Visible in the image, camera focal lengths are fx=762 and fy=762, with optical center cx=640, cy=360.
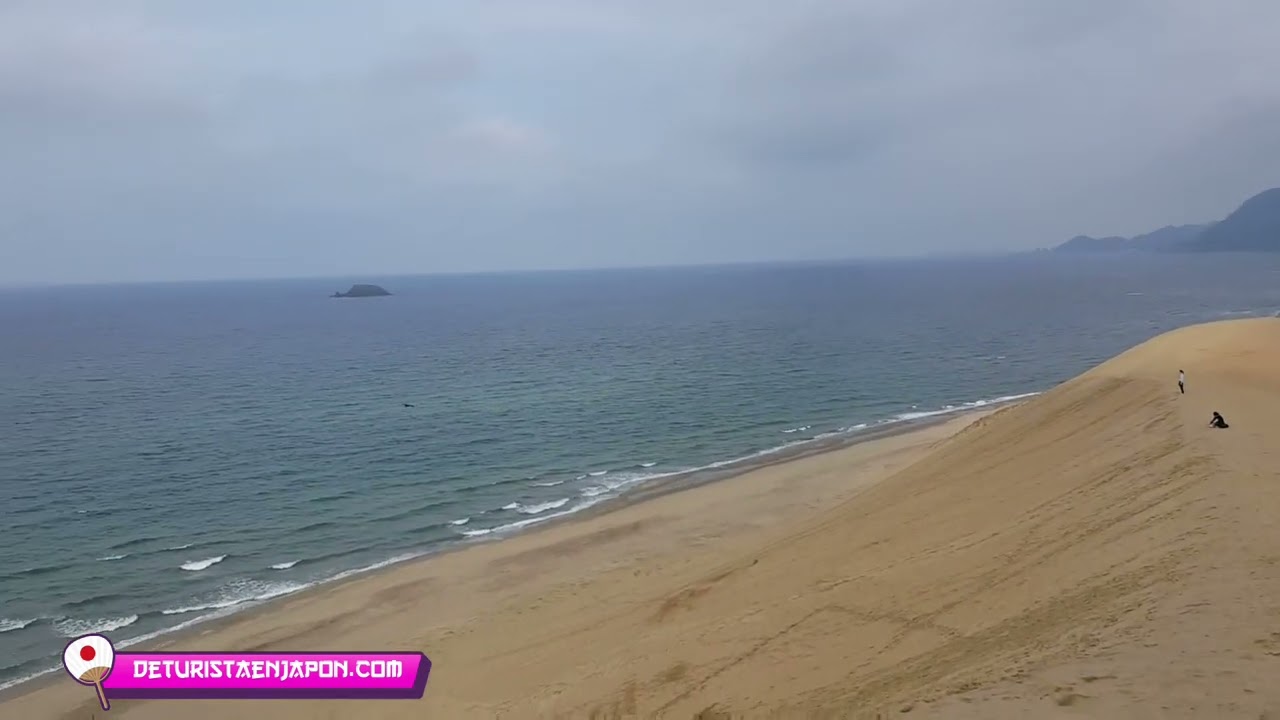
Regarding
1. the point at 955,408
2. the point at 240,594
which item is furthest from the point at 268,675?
the point at 955,408

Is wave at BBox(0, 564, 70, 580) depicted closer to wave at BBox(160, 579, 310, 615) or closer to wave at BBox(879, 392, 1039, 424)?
wave at BBox(160, 579, 310, 615)

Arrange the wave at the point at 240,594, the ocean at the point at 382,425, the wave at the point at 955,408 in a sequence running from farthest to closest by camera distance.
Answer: the wave at the point at 955,408
the ocean at the point at 382,425
the wave at the point at 240,594

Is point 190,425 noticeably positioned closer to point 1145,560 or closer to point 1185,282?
point 1145,560

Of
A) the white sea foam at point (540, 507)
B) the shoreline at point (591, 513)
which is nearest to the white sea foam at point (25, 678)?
the shoreline at point (591, 513)

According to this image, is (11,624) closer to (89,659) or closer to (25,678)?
(25,678)

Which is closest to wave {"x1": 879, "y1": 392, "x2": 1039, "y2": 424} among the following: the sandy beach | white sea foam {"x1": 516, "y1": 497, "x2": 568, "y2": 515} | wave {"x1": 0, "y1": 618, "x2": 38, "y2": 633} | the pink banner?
the sandy beach

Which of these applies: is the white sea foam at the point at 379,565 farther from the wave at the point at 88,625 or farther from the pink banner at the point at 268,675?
the wave at the point at 88,625
